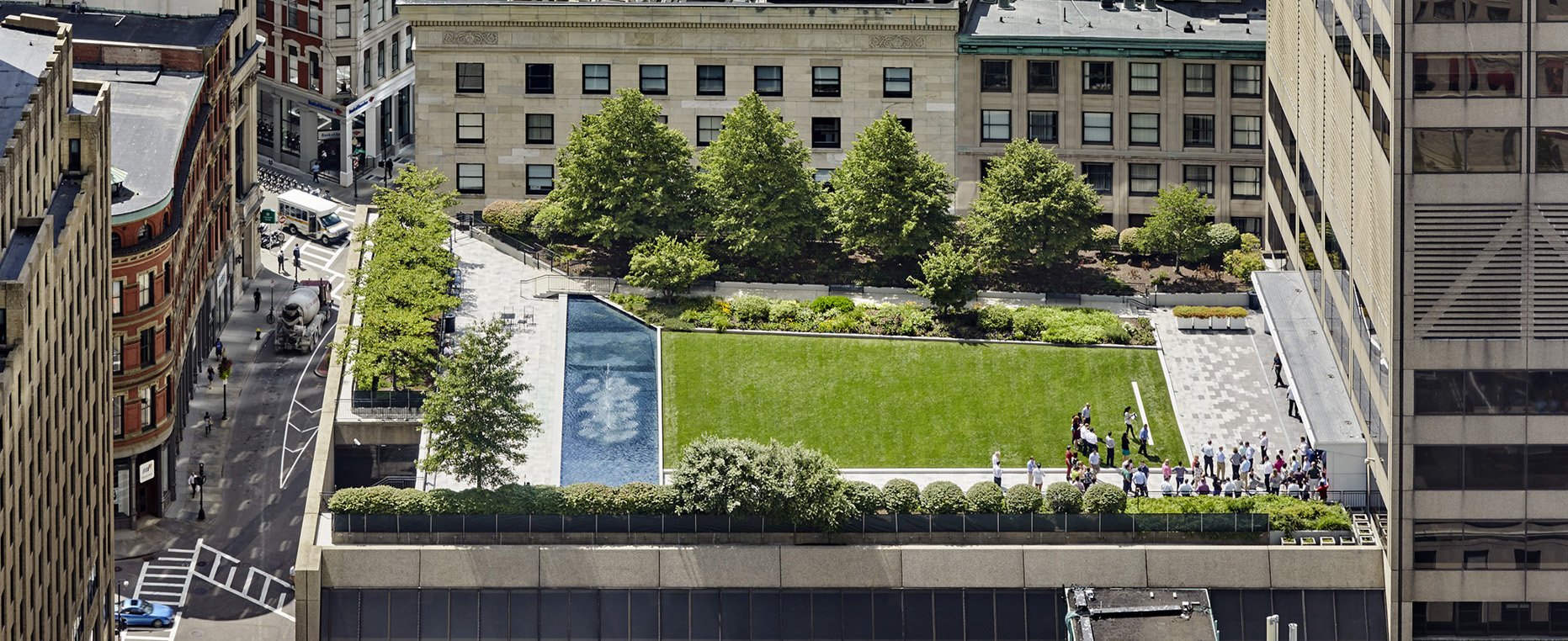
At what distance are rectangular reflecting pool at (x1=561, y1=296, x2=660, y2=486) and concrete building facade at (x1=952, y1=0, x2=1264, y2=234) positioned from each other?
84.0ft

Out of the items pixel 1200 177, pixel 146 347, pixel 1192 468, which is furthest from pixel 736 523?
pixel 1200 177

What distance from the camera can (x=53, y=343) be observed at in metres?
127

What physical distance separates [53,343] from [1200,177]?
2700 inches

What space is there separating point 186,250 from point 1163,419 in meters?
47.0

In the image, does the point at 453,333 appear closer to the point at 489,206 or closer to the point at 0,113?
the point at 489,206

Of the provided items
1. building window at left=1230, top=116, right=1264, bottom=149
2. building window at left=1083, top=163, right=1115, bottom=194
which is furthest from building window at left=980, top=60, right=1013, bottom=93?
building window at left=1230, top=116, right=1264, bottom=149

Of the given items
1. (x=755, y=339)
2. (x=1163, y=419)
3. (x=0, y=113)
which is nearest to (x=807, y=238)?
(x=755, y=339)

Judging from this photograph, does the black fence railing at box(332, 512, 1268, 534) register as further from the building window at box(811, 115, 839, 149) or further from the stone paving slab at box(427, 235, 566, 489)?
the building window at box(811, 115, 839, 149)

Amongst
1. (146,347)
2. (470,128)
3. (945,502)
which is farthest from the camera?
(470,128)

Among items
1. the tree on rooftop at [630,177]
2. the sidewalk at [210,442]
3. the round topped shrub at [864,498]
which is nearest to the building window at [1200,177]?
the tree on rooftop at [630,177]

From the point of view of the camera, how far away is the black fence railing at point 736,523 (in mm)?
136125

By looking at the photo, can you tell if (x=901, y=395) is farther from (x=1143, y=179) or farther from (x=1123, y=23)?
(x=1123, y=23)

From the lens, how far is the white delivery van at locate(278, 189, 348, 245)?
637 ft

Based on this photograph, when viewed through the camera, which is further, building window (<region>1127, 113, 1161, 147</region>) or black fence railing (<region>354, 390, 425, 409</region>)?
building window (<region>1127, 113, 1161, 147</region>)
